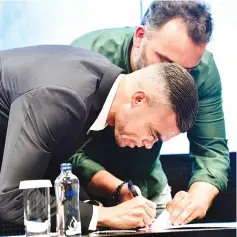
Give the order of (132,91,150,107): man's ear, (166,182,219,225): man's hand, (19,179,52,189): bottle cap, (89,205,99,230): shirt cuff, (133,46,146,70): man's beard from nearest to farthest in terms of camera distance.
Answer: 1. (19,179,52,189): bottle cap
2. (89,205,99,230): shirt cuff
3. (132,91,150,107): man's ear
4. (166,182,219,225): man's hand
5. (133,46,146,70): man's beard

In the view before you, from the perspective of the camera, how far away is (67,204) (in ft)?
5.92

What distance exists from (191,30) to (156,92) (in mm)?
523

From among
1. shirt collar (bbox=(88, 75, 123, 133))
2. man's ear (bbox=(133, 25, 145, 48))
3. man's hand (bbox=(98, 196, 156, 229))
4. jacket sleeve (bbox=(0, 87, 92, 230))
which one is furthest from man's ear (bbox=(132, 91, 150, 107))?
man's ear (bbox=(133, 25, 145, 48))

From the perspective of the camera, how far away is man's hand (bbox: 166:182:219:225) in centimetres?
206

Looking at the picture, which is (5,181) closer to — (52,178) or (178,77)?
(52,178)

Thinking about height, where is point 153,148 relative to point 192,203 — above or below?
above

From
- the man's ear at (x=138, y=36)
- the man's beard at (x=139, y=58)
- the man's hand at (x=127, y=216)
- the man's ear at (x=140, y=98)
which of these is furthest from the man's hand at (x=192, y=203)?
the man's ear at (x=138, y=36)

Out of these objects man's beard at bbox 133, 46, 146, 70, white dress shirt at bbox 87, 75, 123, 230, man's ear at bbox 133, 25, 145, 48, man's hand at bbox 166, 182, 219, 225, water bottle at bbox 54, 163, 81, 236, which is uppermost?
man's ear at bbox 133, 25, 145, 48

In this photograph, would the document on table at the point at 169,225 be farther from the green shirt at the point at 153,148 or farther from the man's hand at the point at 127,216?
the green shirt at the point at 153,148

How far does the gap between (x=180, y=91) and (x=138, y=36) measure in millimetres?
601

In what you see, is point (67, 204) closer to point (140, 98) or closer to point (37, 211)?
point (37, 211)

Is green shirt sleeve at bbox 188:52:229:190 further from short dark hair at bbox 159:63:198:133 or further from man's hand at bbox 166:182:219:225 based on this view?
short dark hair at bbox 159:63:198:133

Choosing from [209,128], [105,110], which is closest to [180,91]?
[105,110]

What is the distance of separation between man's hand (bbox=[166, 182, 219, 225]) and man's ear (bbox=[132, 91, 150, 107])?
17.2 inches
